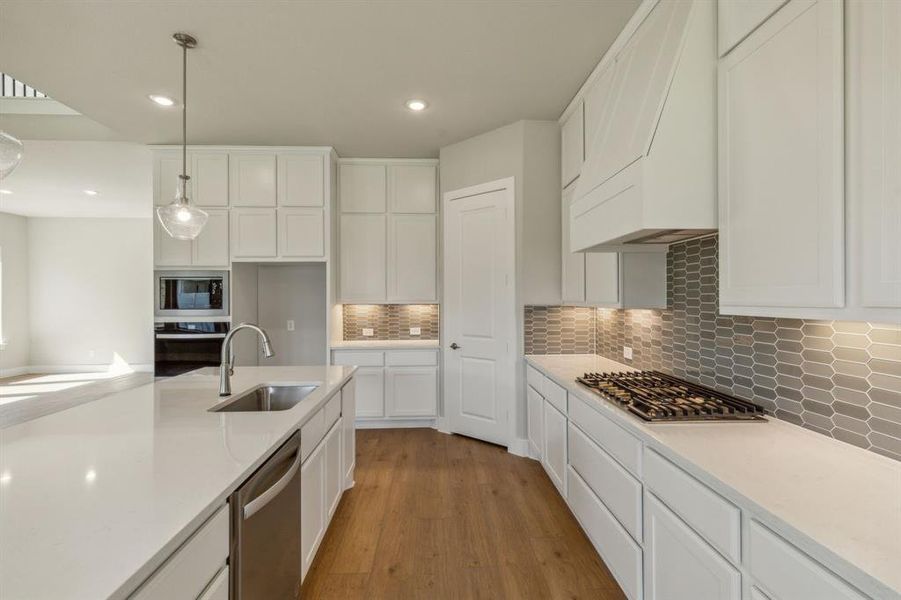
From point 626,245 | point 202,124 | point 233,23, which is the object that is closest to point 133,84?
point 202,124

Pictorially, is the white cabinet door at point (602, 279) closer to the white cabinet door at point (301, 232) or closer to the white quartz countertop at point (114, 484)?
the white quartz countertop at point (114, 484)

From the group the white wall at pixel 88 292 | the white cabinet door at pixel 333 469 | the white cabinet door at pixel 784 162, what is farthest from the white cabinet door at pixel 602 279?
the white wall at pixel 88 292

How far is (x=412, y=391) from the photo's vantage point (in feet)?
13.3

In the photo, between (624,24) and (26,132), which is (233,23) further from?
(26,132)

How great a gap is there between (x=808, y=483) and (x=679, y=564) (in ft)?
→ 1.62

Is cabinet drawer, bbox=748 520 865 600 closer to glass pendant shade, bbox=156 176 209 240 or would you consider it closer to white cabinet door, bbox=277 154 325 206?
glass pendant shade, bbox=156 176 209 240

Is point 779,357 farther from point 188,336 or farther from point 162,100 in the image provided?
point 188,336

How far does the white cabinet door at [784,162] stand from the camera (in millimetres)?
1069

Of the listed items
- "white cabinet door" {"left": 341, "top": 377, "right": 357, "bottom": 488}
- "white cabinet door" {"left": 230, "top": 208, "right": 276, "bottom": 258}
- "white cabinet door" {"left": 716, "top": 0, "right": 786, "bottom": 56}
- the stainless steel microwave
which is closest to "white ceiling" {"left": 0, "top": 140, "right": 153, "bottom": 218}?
"white cabinet door" {"left": 230, "top": 208, "right": 276, "bottom": 258}

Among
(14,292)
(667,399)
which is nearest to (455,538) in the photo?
(667,399)

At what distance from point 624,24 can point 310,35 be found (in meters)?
1.81

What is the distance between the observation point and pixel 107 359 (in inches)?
279

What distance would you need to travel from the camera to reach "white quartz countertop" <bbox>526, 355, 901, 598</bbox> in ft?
2.58

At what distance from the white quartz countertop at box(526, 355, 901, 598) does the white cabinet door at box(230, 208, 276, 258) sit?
3.56 metres
